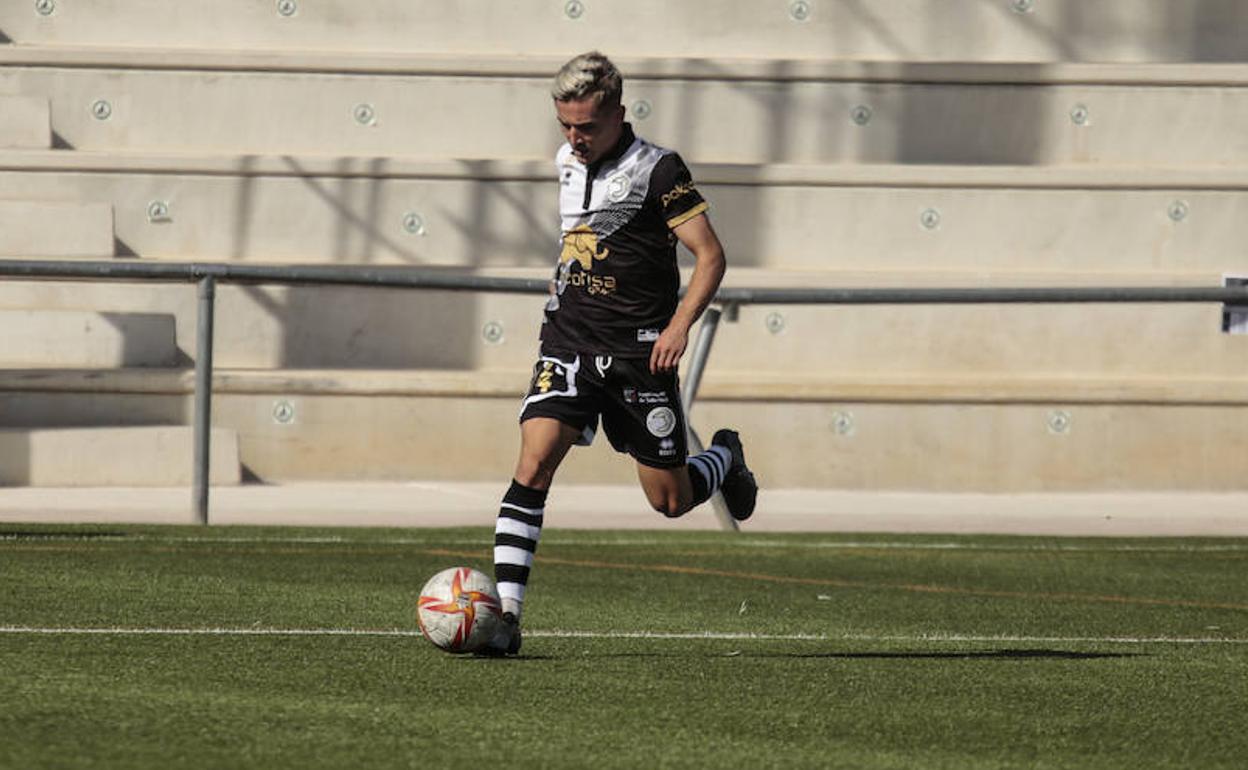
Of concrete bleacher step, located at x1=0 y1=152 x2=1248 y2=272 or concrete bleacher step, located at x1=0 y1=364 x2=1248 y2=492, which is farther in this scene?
concrete bleacher step, located at x1=0 y1=152 x2=1248 y2=272

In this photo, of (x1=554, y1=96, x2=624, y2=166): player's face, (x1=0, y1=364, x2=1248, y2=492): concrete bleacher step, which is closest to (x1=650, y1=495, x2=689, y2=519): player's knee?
(x1=554, y1=96, x2=624, y2=166): player's face

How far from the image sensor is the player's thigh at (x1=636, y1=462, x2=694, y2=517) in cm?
792

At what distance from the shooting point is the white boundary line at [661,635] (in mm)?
7727

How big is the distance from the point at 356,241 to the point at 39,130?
8.91ft

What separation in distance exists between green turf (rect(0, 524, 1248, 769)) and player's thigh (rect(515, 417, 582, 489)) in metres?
0.53

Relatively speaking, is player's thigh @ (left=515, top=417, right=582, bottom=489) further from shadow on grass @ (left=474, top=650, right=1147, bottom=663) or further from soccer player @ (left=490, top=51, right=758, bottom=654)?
shadow on grass @ (left=474, top=650, right=1147, bottom=663)

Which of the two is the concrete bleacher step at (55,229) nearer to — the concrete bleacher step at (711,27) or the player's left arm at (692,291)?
the concrete bleacher step at (711,27)

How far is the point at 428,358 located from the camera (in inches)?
764

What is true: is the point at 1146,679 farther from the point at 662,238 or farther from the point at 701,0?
the point at 701,0

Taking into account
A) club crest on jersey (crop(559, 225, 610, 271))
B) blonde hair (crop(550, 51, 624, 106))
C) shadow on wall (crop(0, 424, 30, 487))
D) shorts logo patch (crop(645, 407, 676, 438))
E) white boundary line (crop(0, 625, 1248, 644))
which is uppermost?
blonde hair (crop(550, 51, 624, 106))

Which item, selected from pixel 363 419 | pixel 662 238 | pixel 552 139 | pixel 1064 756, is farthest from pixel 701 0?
pixel 1064 756

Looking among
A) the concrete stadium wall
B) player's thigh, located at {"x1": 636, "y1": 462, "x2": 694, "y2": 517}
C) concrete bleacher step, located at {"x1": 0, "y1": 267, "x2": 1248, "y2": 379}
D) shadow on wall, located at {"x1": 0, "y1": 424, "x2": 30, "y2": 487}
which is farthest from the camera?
concrete bleacher step, located at {"x1": 0, "y1": 267, "x2": 1248, "y2": 379}

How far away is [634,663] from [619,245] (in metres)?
1.26

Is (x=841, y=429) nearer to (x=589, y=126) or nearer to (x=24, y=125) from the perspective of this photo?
(x=24, y=125)
